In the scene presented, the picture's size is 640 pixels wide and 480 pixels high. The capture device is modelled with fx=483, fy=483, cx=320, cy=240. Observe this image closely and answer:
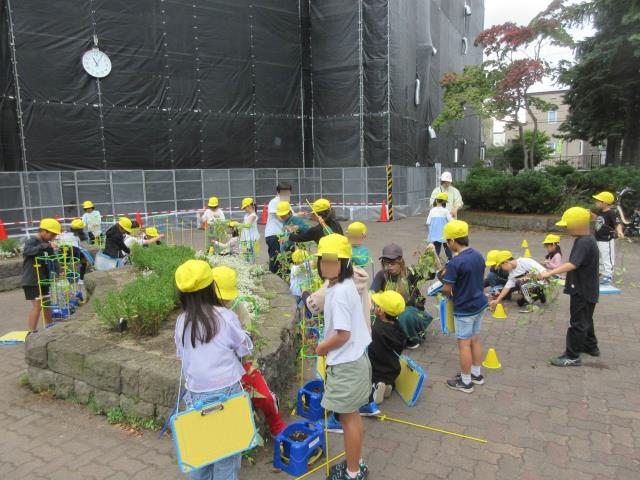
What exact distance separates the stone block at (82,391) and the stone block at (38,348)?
445 millimetres

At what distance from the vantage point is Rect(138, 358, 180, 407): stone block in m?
3.78

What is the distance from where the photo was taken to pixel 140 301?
15.5 feet

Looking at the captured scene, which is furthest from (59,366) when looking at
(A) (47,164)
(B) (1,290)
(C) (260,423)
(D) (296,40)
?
(D) (296,40)

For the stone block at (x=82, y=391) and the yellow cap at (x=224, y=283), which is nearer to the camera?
the yellow cap at (x=224, y=283)

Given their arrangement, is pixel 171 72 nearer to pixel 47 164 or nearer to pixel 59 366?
A: pixel 47 164

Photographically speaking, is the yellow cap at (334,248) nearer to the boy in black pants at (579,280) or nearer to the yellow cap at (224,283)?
the yellow cap at (224,283)

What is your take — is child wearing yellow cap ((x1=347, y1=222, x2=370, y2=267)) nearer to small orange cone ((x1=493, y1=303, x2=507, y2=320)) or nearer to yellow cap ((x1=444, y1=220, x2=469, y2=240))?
yellow cap ((x1=444, y1=220, x2=469, y2=240))

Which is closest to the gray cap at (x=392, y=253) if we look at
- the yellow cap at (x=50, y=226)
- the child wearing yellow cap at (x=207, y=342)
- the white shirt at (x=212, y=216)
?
the child wearing yellow cap at (x=207, y=342)

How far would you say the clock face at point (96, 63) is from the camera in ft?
50.6

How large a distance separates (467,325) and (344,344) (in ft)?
6.37

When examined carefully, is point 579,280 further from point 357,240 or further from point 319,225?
point 319,225

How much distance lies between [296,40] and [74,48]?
8.47m

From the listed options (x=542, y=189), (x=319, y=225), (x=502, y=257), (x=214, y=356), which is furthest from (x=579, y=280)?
(x=542, y=189)

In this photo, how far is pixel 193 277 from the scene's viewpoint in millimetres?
2773
